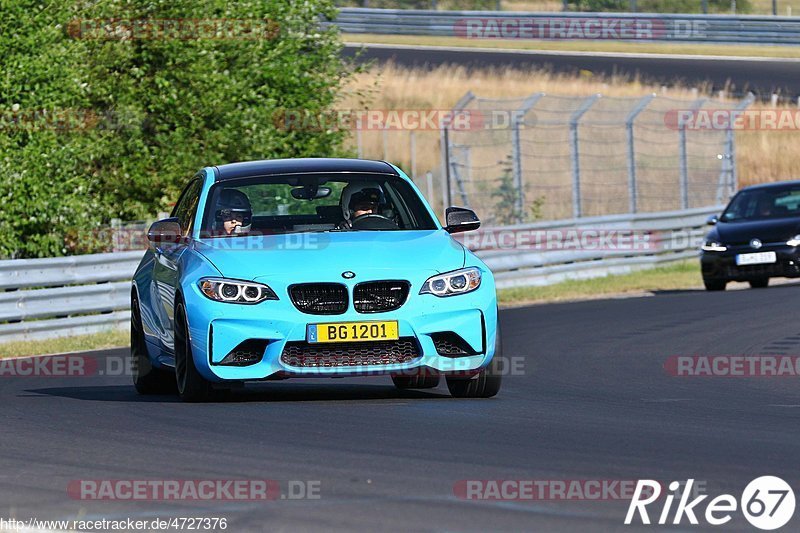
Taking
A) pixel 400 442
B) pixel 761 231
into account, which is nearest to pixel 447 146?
pixel 761 231

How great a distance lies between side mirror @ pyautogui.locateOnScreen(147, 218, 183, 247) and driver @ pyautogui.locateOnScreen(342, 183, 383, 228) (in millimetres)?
1110

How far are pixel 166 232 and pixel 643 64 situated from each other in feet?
133

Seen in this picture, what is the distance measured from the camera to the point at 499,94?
43438 mm

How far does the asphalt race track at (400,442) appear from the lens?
6.36 metres

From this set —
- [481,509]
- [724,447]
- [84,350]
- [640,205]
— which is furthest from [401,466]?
[640,205]

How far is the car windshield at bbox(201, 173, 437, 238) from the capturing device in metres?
10.8

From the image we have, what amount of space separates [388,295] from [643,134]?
41460mm

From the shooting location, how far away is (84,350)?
17.2 metres

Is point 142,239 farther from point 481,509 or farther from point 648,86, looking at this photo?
point 648,86

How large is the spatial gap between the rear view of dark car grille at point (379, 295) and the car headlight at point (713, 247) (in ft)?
47.0
